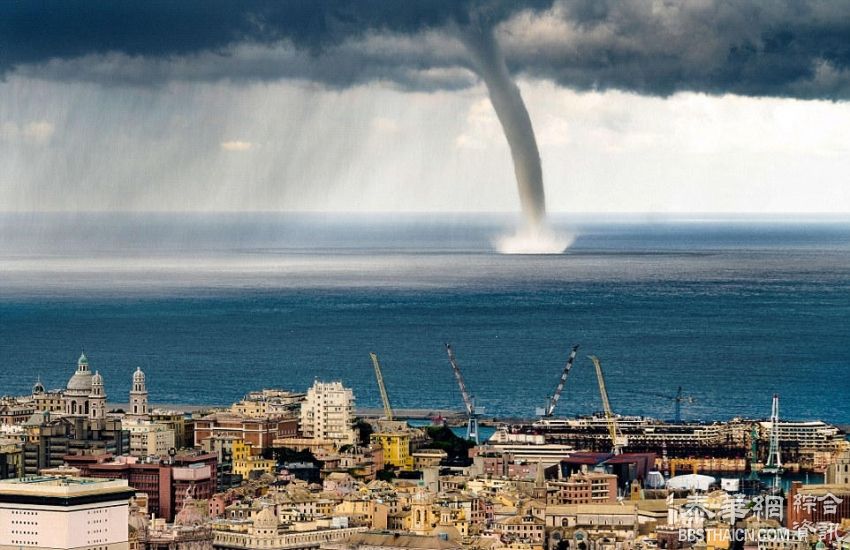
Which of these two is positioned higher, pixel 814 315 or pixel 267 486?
Result: pixel 814 315

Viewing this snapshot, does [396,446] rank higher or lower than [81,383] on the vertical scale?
lower

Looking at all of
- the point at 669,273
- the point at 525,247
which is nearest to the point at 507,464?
the point at 669,273

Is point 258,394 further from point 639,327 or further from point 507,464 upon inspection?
point 639,327

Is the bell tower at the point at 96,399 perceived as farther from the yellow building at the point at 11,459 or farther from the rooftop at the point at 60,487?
the rooftop at the point at 60,487

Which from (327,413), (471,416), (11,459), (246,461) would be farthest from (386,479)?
(471,416)

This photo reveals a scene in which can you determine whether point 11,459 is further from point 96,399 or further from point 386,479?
point 386,479

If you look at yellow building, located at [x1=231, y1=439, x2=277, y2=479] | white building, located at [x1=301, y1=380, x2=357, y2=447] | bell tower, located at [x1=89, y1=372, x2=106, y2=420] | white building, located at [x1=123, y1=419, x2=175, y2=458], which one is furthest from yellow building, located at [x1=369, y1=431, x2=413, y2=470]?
bell tower, located at [x1=89, y1=372, x2=106, y2=420]
